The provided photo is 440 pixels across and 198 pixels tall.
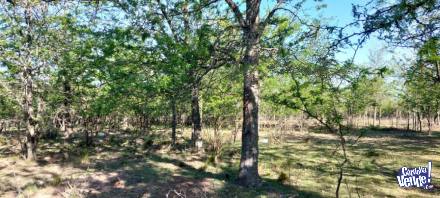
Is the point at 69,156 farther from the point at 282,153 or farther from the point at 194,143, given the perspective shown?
the point at 282,153

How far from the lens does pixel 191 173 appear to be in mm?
11625

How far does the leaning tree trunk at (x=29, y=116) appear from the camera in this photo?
14250 mm

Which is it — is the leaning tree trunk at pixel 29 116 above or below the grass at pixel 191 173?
above

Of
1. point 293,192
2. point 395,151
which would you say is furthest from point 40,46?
point 395,151

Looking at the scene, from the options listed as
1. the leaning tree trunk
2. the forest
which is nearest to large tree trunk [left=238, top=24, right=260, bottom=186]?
the forest

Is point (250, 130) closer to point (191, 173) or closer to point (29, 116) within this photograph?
point (191, 173)

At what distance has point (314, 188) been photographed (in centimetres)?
1070

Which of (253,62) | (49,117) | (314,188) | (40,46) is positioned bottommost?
(314,188)

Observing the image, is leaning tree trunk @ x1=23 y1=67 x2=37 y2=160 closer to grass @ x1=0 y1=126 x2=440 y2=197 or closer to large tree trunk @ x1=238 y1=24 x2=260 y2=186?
grass @ x1=0 y1=126 x2=440 y2=197

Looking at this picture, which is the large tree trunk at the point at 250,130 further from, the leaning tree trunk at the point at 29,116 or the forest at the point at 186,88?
the leaning tree trunk at the point at 29,116

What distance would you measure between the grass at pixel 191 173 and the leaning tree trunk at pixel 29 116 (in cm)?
60

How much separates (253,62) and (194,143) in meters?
8.00

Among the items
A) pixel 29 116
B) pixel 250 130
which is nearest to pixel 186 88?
pixel 250 130

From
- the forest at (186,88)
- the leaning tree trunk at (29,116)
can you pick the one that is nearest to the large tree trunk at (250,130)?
the forest at (186,88)
